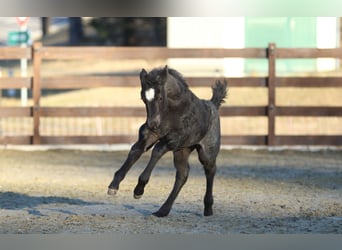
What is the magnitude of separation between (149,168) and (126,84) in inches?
307

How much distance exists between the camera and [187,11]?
1.83 meters

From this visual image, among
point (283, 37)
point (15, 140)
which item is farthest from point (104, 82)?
point (283, 37)

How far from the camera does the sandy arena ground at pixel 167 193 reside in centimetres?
630

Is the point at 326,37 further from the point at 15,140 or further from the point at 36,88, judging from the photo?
the point at 15,140

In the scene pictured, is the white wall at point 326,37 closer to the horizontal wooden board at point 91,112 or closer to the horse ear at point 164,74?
the horizontal wooden board at point 91,112

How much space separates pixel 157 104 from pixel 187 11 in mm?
3805

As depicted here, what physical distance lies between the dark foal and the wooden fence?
6397 mm

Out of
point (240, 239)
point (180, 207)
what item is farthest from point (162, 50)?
point (240, 239)

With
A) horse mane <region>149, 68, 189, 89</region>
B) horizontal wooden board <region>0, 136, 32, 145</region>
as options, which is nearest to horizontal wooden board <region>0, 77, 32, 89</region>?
horizontal wooden board <region>0, 136, 32, 145</region>

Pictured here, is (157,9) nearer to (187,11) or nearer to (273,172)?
(187,11)

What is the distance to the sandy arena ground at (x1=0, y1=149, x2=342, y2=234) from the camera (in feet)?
20.7

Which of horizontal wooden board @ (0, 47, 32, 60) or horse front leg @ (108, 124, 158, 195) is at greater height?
horizontal wooden board @ (0, 47, 32, 60)

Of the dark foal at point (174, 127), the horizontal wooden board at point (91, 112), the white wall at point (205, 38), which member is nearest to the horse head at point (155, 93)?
the dark foal at point (174, 127)

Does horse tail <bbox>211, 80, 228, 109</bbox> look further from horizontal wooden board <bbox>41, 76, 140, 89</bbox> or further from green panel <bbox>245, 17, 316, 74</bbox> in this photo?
green panel <bbox>245, 17, 316, 74</bbox>
